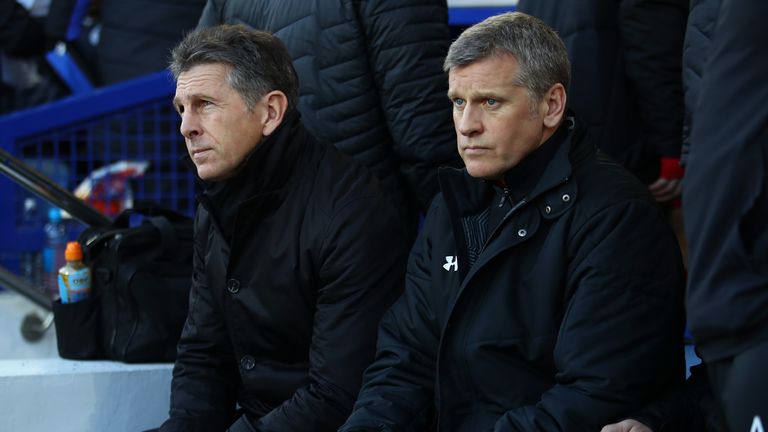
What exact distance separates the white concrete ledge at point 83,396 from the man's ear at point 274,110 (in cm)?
106

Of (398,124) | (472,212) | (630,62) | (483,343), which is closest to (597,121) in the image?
(630,62)

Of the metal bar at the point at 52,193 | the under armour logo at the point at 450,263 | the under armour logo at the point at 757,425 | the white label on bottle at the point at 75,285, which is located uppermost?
the under armour logo at the point at 757,425

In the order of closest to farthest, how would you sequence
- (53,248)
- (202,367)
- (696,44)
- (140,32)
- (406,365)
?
(406,365) → (696,44) → (202,367) → (53,248) → (140,32)

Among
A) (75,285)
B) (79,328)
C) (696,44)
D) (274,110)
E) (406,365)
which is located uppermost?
(696,44)

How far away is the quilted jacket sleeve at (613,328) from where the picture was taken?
8.19 feet

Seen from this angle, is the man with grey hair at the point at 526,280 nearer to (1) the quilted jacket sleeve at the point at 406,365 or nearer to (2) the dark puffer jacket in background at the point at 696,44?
(1) the quilted jacket sleeve at the point at 406,365

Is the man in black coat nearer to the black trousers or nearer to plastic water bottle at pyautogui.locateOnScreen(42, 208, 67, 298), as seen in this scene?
the black trousers

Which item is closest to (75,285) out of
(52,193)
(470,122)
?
(52,193)

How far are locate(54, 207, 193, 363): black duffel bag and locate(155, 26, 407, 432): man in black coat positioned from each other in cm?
57

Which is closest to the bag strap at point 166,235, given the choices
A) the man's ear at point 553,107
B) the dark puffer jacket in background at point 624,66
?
the dark puffer jacket in background at point 624,66

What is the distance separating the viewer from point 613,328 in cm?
251

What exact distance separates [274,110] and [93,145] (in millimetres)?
2024

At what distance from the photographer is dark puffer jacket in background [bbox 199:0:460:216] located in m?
3.57

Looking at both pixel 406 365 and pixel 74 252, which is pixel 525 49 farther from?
pixel 74 252
